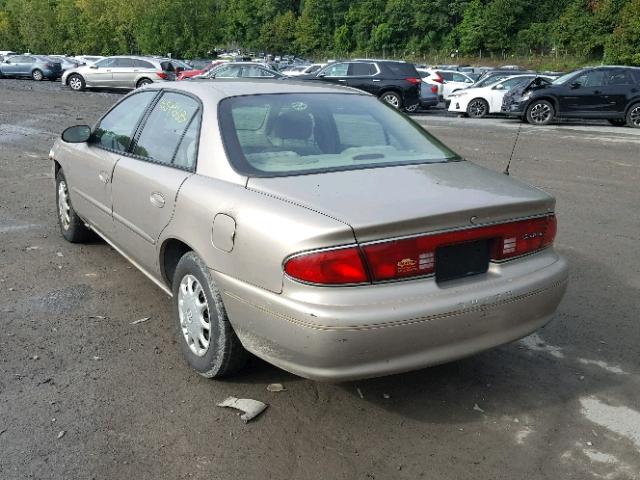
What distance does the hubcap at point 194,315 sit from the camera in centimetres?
350

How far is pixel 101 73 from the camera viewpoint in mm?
29047

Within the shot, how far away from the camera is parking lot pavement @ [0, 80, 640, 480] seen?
Result: 2.89 m

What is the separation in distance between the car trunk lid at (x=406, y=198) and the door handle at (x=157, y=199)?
2.55ft

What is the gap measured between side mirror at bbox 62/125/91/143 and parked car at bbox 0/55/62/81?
36491mm

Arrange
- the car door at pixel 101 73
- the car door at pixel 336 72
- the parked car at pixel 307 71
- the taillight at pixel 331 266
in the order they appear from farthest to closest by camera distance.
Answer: the car door at pixel 101 73
the parked car at pixel 307 71
the car door at pixel 336 72
the taillight at pixel 331 266

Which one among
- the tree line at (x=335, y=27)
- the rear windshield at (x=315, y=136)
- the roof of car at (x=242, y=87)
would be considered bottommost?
the rear windshield at (x=315, y=136)

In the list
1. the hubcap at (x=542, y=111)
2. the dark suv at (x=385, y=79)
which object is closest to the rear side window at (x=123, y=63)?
the dark suv at (x=385, y=79)

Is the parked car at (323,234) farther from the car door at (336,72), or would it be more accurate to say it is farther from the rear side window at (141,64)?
the rear side window at (141,64)

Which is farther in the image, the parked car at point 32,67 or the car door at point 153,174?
the parked car at point 32,67

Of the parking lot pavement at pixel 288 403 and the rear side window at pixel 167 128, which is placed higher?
the rear side window at pixel 167 128

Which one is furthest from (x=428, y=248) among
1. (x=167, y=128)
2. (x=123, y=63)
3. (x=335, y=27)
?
(x=335, y=27)

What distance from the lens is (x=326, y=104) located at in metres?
4.06

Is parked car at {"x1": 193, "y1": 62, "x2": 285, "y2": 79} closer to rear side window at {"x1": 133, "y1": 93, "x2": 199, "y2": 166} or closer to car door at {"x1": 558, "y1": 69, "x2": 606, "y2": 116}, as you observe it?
car door at {"x1": 558, "y1": 69, "x2": 606, "y2": 116}

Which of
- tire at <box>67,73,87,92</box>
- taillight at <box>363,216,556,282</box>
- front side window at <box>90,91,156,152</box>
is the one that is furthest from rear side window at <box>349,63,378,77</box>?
taillight at <box>363,216,556,282</box>
